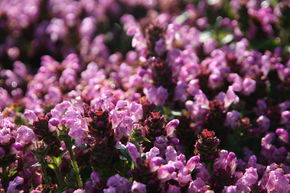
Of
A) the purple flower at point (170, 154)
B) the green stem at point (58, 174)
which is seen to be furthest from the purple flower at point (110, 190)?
the green stem at point (58, 174)

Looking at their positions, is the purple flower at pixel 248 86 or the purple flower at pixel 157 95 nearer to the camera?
the purple flower at pixel 157 95

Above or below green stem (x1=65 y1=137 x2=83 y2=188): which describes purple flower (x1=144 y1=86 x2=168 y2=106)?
above

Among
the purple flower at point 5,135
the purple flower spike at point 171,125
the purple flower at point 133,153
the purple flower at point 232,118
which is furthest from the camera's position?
the purple flower at point 232,118

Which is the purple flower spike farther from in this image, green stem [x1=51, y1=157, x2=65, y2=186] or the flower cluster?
green stem [x1=51, y1=157, x2=65, y2=186]

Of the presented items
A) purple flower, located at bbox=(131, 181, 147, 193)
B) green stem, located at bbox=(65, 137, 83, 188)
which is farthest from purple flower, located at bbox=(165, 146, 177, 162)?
green stem, located at bbox=(65, 137, 83, 188)

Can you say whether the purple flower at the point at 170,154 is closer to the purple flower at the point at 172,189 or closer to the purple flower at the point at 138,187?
the purple flower at the point at 172,189

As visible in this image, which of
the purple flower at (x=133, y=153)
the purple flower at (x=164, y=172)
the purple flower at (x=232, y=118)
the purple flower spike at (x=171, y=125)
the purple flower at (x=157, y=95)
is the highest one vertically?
the purple flower at (x=157, y=95)

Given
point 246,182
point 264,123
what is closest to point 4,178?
point 246,182

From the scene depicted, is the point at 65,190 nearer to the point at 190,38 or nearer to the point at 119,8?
the point at 190,38

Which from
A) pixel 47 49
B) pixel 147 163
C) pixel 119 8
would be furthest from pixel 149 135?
pixel 119 8
